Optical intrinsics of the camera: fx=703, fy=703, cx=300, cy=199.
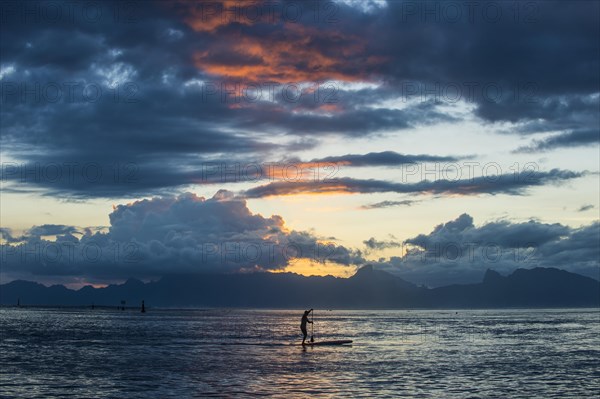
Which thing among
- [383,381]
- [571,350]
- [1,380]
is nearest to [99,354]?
[1,380]

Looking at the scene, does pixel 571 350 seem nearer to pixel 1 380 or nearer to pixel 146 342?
pixel 146 342

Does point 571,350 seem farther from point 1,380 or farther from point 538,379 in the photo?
point 1,380

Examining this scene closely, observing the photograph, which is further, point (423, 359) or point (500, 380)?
point (423, 359)

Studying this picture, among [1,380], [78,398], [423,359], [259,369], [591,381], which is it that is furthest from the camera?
[423,359]

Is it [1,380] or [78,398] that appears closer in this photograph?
[78,398]

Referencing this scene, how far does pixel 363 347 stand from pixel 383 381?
82.1 feet

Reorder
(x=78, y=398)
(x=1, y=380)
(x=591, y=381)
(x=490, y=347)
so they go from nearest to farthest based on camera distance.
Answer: (x=78, y=398) → (x=1, y=380) → (x=591, y=381) → (x=490, y=347)

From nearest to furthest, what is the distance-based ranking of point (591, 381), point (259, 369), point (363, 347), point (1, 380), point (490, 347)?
point (1, 380)
point (591, 381)
point (259, 369)
point (363, 347)
point (490, 347)

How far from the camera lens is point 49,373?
3738 cm

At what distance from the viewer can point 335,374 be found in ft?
126

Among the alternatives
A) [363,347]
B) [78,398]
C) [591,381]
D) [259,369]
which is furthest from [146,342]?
[591,381]

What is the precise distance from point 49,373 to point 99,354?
1314 cm

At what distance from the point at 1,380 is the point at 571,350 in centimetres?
4662

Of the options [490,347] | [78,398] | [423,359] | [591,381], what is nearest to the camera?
[78,398]
